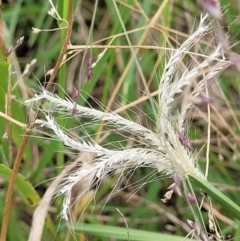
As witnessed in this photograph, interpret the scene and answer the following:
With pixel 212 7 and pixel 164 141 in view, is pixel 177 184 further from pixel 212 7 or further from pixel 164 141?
pixel 212 7

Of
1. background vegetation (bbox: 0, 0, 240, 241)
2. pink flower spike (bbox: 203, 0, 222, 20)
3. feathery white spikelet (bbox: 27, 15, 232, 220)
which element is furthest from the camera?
background vegetation (bbox: 0, 0, 240, 241)

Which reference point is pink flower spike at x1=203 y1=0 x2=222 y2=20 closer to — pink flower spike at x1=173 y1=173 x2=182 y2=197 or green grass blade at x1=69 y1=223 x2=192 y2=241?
pink flower spike at x1=173 y1=173 x2=182 y2=197

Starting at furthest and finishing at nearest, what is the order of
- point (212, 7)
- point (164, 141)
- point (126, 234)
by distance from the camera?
point (126, 234) < point (164, 141) < point (212, 7)

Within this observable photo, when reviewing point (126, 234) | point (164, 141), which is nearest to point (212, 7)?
point (164, 141)

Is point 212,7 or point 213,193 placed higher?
point 212,7

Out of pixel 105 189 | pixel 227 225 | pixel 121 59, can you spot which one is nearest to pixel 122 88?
pixel 121 59

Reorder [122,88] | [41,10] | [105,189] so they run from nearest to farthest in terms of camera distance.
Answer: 1. [105,189]
2. [122,88]
3. [41,10]

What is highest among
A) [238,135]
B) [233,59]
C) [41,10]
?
[233,59]

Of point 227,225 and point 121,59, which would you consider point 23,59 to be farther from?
point 227,225

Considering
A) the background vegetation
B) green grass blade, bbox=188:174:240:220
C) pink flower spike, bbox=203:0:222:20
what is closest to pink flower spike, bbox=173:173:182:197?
green grass blade, bbox=188:174:240:220
